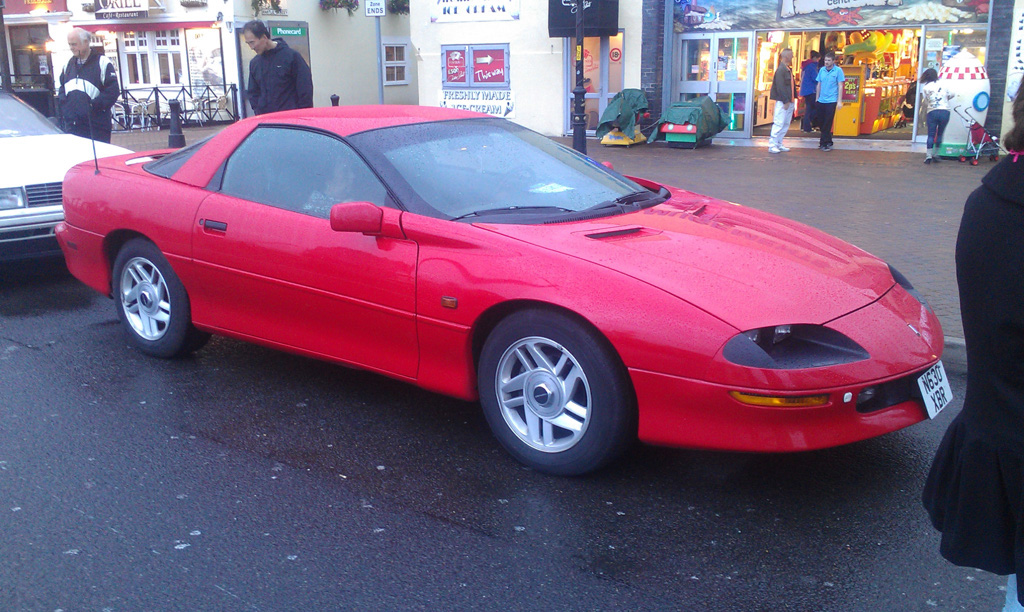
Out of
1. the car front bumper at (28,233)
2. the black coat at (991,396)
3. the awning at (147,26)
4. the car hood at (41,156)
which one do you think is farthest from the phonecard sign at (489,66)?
the black coat at (991,396)

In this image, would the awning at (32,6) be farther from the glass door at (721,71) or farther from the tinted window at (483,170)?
the tinted window at (483,170)

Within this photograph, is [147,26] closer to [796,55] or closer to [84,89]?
[796,55]

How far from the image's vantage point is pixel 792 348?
3.40 metres

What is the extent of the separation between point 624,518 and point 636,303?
2.60 feet

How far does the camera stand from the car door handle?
4.66 metres

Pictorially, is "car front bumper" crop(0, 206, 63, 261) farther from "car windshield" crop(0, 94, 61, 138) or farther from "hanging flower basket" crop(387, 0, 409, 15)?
"hanging flower basket" crop(387, 0, 409, 15)

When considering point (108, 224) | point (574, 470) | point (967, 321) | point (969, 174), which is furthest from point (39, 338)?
point (969, 174)

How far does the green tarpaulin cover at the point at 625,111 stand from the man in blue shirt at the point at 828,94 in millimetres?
3143

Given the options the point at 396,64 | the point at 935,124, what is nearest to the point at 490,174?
Answer: the point at 935,124

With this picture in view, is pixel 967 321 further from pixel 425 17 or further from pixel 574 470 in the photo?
pixel 425 17

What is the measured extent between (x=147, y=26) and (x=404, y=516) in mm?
26652

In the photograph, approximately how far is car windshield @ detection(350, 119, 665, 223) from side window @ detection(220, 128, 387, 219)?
0.40 ft

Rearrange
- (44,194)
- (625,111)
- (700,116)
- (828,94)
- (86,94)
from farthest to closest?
1. (625,111)
2. (700,116)
3. (828,94)
4. (86,94)
5. (44,194)

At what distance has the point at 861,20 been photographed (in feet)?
53.4
